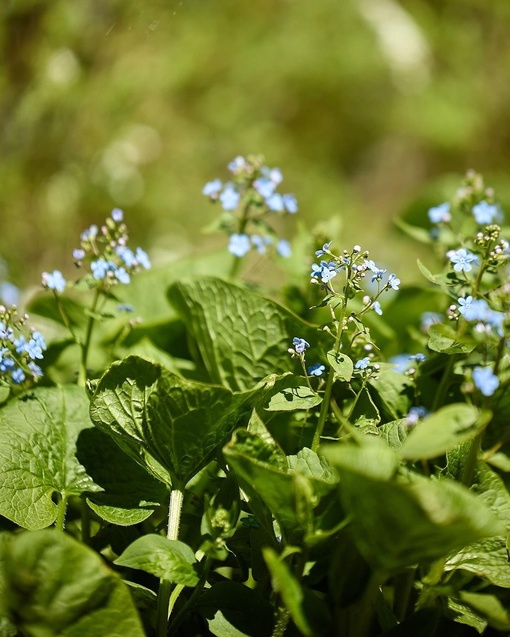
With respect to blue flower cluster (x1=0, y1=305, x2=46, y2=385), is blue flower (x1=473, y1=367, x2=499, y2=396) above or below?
below

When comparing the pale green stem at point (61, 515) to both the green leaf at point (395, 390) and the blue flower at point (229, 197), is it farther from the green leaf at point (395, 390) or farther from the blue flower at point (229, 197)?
the blue flower at point (229, 197)

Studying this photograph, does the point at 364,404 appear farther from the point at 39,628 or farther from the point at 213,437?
the point at 39,628

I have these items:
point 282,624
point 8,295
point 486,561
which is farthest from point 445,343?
point 8,295

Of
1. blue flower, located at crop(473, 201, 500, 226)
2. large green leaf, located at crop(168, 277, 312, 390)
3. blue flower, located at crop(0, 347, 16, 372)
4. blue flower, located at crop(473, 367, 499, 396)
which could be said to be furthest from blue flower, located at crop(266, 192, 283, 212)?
blue flower, located at crop(473, 367, 499, 396)

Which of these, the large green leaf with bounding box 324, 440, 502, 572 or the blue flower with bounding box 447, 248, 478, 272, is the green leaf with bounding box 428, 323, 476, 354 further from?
the large green leaf with bounding box 324, 440, 502, 572

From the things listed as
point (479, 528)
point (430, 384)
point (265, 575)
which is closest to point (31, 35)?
point (430, 384)

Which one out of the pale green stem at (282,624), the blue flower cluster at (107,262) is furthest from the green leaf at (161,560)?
the blue flower cluster at (107,262)
